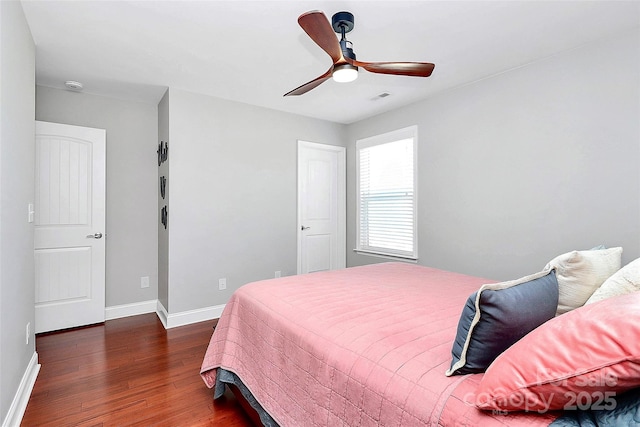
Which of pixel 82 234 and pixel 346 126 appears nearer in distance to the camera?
pixel 82 234

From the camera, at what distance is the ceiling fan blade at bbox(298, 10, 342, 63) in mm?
1622

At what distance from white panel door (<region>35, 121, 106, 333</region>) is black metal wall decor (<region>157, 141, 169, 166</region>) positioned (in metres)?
0.56

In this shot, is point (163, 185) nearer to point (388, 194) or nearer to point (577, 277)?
point (388, 194)

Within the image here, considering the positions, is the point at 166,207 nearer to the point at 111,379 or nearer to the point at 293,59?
the point at 111,379

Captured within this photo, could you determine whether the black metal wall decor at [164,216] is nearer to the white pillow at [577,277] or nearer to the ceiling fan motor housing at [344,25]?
the ceiling fan motor housing at [344,25]

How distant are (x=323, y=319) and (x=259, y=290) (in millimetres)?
665

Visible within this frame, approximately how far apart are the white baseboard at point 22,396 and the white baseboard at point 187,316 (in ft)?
3.63

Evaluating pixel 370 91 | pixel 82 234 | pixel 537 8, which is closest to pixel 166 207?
pixel 82 234

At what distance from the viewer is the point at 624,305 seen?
80 cm

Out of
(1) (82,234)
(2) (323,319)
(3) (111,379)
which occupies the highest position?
(1) (82,234)

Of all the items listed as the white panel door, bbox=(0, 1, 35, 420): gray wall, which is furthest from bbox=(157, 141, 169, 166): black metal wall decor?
bbox=(0, 1, 35, 420): gray wall

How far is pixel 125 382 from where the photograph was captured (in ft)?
7.68

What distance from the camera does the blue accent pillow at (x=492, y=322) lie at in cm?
99

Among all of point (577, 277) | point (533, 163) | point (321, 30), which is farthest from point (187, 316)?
point (533, 163)
